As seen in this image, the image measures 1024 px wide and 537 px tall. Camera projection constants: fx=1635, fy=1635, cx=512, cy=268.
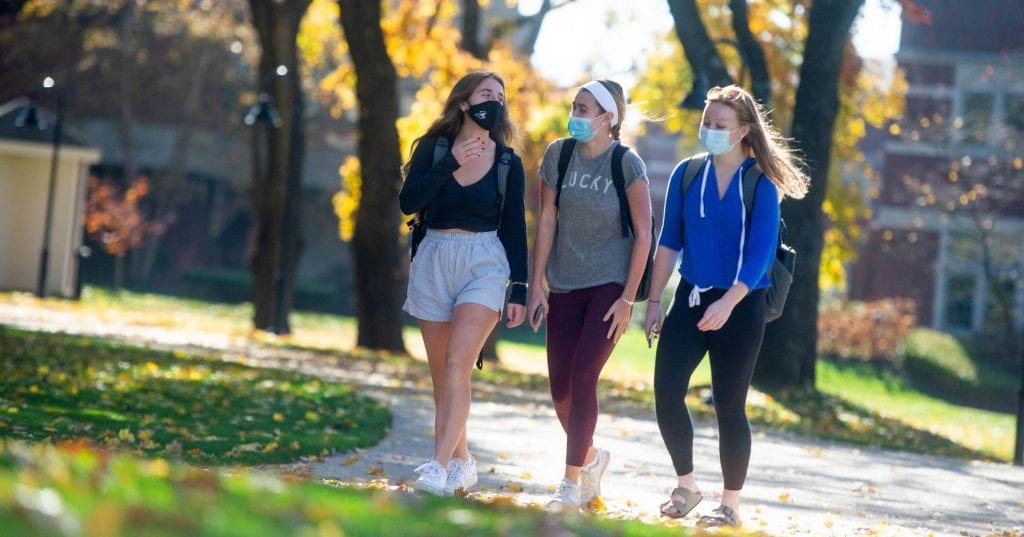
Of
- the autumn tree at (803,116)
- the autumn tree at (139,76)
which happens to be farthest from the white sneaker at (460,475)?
the autumn tree at (139,76)

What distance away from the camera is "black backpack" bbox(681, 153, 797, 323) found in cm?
773

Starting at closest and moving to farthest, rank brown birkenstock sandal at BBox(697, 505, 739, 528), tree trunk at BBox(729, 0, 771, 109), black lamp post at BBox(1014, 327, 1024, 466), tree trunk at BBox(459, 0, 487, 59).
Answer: brown birkenstock sandal at BBox(697, 505, 739, 528) → black lamp post at BBox(1014, 327, 1024, 466) → tree trunk at BBox(729, 0, 771, 109) → tree trunk at BBox(459, 0, 487, 59)

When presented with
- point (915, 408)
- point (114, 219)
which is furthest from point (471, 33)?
point (114, 219)

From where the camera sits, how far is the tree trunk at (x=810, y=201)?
1833 cm

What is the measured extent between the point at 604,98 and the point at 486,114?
59 cm

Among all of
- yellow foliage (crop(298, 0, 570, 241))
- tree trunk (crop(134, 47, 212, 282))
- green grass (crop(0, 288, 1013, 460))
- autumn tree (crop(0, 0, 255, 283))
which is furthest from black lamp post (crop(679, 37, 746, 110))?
tree trunk (crop(134, 47, 212, 282))

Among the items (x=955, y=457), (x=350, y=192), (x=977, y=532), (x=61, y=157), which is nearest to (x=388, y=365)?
(x=955, y=457)

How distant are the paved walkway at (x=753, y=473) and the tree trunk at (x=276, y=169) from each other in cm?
1174

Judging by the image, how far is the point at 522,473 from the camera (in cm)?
978

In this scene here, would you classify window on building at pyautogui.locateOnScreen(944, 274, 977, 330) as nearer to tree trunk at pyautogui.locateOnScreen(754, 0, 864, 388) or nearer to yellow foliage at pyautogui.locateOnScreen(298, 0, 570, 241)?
yellow foliage at pyautogui.locateOnScreen(298, 0, 570, 241)

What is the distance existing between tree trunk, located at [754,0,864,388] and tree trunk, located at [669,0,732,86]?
1.12 metres

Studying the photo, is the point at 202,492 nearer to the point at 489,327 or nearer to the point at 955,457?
the point at 489,327

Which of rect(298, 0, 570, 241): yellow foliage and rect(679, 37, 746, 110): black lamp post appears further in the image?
rect(298, 0, 570, 241): yellow foliage

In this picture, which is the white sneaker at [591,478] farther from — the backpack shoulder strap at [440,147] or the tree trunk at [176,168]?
the tree trunk at [176,168]
